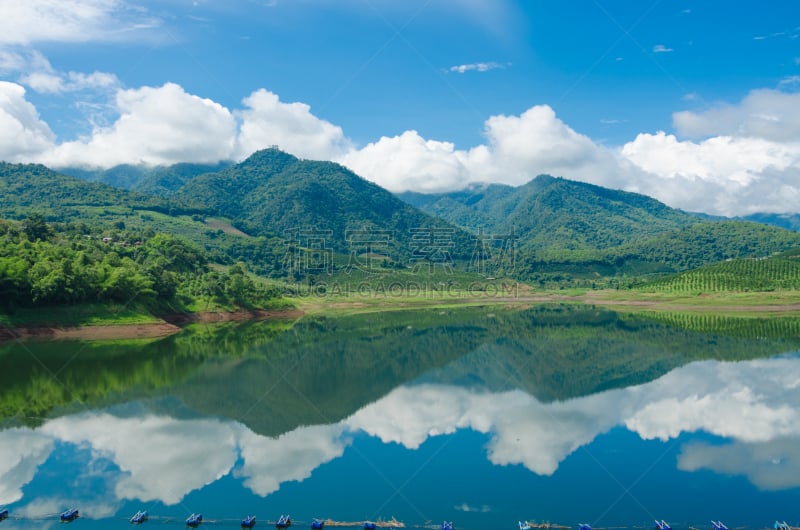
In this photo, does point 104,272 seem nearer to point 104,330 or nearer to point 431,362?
point 104,330

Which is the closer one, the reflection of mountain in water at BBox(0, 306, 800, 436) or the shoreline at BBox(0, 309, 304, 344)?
the reflection of mountain in water at BBox(0, 306, 800, 436)

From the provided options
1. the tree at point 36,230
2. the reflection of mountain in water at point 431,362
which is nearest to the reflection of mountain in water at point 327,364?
the reflection of mountain in water at point 431,362

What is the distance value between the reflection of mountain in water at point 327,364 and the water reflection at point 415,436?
179 centimetres

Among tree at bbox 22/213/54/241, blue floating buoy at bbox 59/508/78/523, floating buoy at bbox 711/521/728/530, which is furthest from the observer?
tree at bbox 22/213/54/241

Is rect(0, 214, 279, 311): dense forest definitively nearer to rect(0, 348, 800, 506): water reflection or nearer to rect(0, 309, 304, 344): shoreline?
rect(0, 309, 304, 344): shoreline

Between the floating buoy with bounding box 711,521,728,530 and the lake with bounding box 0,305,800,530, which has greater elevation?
the floating buoy with bounding box 711,521,728,530

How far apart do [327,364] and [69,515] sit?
2559 centimetres

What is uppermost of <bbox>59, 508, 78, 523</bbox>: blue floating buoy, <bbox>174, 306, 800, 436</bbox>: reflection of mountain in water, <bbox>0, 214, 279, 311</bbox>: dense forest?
<bbox>0, 214, 279, 311</bbox>: dense forest

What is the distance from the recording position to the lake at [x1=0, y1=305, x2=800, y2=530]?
1689 cm

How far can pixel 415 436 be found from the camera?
79.6 ft

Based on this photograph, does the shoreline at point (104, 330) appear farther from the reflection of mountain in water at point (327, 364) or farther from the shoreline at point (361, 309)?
the reflection of mountain in water at point (327, 364)

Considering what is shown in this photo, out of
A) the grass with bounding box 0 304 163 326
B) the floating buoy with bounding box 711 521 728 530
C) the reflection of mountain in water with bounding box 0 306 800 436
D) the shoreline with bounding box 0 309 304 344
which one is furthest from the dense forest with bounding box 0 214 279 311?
the floating buoy with bounding box 711 521 728 530

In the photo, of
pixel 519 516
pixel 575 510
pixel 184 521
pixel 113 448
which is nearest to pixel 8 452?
pixel 113 448

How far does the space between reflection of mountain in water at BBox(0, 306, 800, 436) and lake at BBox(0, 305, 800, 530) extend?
255mm
